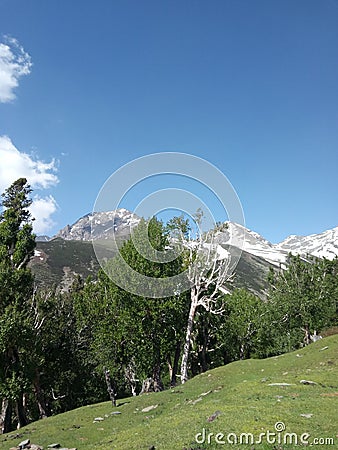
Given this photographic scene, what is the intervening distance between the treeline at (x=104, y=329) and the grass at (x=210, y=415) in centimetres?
678

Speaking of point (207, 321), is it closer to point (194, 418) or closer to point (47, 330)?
point (47, 330)

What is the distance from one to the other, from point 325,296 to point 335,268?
23368mm

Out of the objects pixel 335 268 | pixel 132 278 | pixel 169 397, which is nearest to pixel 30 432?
pixel 169 397

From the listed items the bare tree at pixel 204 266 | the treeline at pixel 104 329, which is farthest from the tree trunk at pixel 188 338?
the treeline at pixel 104 329

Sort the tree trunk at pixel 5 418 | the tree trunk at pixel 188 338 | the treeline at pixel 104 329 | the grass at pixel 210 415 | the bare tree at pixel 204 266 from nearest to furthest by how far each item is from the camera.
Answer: the grass at pixel 210 415 < the tree trunk at pixel 5 418 < the treeline at pixel 104 329 < the tree trunk at pixel 188 338 < the bare tree at pixel 204 266

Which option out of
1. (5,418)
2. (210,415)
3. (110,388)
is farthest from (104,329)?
(210,415)

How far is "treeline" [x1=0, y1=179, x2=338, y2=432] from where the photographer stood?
1454 inches

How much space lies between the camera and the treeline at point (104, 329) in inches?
1454

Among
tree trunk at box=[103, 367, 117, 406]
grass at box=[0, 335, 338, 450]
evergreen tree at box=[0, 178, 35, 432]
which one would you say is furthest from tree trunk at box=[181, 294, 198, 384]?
evergreen tree at box=[0, 178, 35, 432]

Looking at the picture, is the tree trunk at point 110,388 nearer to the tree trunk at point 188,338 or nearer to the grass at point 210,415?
the grass at point 210,415

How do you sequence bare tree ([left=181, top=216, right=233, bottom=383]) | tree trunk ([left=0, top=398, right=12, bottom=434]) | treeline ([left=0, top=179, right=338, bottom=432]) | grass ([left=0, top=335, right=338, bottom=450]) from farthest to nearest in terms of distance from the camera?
bare tree ([left=181, top=216, right=233, bottom=383])
treeline ([left=0, top=179, right=338, bottom=432])
tree trunk ([left=0, top=398, right=12, bottom=434])
grass ([left=0, top=335, right=338, bottom=450])

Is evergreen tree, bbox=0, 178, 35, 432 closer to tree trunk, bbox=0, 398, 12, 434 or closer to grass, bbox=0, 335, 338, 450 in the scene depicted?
tree trunk, bbox=0, 398, 12, 434

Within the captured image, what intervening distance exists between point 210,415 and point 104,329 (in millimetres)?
23575

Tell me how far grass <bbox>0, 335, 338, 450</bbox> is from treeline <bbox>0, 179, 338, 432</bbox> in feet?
22.2
